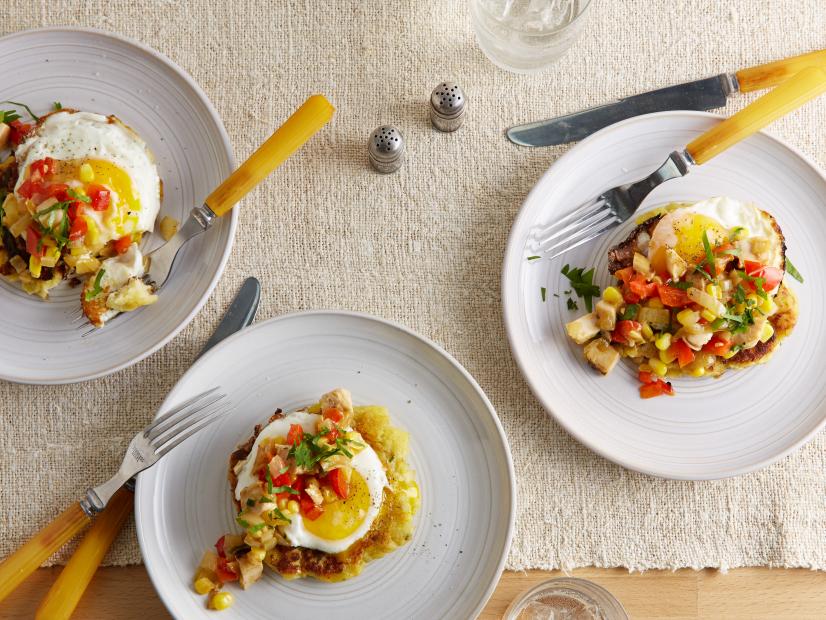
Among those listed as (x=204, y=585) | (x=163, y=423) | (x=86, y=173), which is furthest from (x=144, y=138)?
(x=204, y=585)

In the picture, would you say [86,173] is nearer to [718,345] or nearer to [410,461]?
[410,461]

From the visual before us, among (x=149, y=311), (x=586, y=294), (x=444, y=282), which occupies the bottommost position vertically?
(x=586, y=294)

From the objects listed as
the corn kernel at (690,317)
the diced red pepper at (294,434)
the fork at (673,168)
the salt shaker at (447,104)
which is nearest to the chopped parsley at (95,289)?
the diced red pepper at (294,434)

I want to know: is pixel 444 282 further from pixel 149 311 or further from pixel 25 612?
pixel 25 612

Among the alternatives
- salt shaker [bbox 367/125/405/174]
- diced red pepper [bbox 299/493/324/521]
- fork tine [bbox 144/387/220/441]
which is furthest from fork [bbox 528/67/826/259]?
fork tine [bbox 144/387/220/441]

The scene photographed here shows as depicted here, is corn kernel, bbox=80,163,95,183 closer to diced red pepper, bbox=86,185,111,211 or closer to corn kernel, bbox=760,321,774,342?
diced red pepper, bbox=86,185,111,211

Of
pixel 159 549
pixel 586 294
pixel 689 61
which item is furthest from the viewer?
pixel 689 61

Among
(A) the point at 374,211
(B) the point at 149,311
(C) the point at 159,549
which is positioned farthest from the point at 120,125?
(C) the point at 159,549
